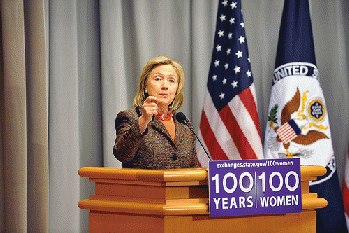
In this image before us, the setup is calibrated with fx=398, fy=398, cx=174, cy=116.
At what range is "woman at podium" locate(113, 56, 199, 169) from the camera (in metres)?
1.54

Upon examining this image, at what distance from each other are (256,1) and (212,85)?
102 cm

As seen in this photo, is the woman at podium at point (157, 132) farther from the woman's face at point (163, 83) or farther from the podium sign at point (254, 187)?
the podium sign at point (254, 187)

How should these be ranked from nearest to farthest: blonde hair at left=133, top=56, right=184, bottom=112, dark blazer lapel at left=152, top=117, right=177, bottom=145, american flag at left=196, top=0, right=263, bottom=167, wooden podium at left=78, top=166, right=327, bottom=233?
1. wooden podium at left=78, top=166, right=327, bottom=233
2. dark blazer lapel at left=152, top=117, right=177, bottom=145
3. blonde hair at left=133, top=56, right=184, bottom=112
4. american flag at left=196, top=0, right=263, bottom=167

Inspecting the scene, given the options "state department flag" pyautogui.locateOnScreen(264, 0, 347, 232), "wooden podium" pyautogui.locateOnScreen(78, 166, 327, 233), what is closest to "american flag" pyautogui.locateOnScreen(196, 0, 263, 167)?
"state department flag" pyautogui.locateOnScreen(264, 0, 347, 232)

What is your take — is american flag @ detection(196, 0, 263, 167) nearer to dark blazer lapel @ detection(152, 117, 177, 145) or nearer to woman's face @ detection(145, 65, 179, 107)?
woman's face @ detection(145, 65, 179, 107)

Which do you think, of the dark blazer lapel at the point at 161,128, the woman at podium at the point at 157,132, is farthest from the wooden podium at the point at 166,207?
the dark blazer lapel at the point at 161,128

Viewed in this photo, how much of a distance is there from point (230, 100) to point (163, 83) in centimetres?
122

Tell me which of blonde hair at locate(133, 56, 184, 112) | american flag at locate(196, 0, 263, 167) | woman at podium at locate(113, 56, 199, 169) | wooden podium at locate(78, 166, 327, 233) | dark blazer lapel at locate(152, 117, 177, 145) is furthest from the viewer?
american flag at locate(196, 0, 263, 167)

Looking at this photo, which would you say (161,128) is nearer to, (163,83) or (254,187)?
(163,83)

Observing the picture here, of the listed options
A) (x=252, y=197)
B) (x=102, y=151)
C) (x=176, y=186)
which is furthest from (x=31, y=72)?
(x=252, y=197)

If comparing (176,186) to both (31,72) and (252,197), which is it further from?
(31,72)

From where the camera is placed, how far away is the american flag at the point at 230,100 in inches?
113

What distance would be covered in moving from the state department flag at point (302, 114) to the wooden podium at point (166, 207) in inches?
63.7

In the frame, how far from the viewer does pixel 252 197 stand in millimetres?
1236
